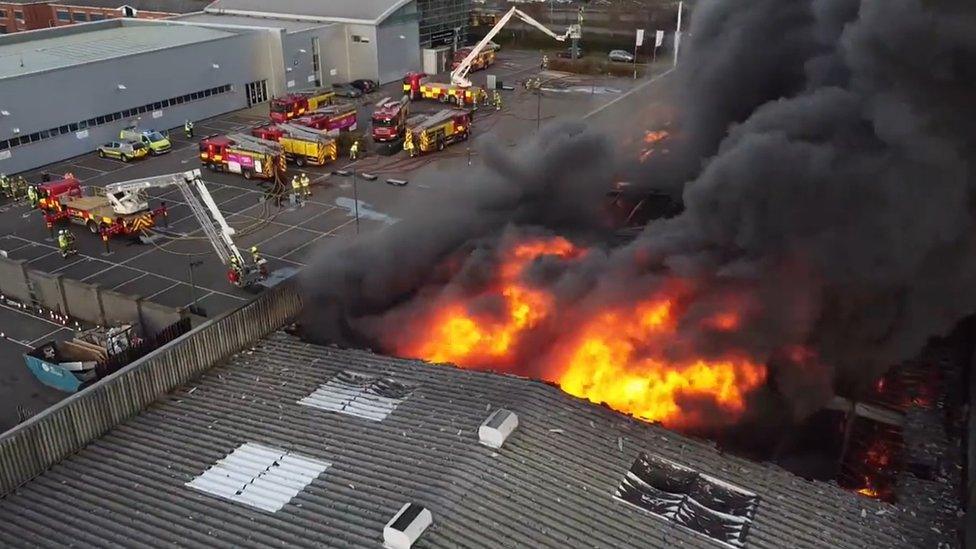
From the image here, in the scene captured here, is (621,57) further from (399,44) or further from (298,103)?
(298,103)

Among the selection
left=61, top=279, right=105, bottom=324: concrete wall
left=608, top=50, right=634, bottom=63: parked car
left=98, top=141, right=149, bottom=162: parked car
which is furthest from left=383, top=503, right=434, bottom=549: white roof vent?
left=608, top=50, right=634, bottom=63: parked car

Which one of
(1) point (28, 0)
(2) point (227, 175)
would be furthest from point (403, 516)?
(1) point (28, 0)

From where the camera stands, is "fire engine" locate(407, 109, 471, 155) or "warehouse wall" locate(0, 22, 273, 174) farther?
"fire engine" locate(407, 109, 471, 155)

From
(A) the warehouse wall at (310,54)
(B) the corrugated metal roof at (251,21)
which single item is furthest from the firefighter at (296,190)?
(B) the corrugated metal roof at (251,21)

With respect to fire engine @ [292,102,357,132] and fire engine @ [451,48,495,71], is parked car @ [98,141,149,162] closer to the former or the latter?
fire engine @ [292,102,357,132]

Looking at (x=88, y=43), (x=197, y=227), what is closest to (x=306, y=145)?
(x=197, y=227)

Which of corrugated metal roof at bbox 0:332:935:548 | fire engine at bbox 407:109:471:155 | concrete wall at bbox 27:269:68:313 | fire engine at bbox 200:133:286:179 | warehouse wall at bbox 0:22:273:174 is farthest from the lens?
fire engine at bbox 407:109:471:155

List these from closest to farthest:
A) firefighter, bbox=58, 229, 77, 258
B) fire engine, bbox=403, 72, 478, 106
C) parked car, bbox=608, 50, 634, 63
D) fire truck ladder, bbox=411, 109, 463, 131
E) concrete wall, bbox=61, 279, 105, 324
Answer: concrete wall, bbox=61, 279, 105, 324 < firefighter, bbox=58, 229, 77, 258 < fire truck ladder, bbox=411, 109, 463, 131 < fire engine, bbox=403, 72, 478, 106 < parked car, bbox=608, 50, 634, 63

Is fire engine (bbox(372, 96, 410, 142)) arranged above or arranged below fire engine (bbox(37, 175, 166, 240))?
above
